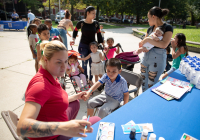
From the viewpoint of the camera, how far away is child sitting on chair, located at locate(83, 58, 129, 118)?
2.42 m

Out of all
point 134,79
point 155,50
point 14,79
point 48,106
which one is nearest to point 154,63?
point 155,50

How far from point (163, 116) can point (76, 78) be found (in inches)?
97.0

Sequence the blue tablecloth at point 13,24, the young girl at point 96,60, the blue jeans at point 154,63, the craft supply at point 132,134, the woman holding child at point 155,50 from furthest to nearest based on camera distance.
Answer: the blue tablecloth at point 13,24
the young girl at point 96,60
the blue jeans at point 154,63
the woman holding child at point 155,50
the craft supply at point 132,134

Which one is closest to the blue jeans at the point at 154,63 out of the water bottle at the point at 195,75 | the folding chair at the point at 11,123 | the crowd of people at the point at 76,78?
the crowd of people at the point at 76,78

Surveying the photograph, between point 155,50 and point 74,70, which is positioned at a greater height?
point 155,50

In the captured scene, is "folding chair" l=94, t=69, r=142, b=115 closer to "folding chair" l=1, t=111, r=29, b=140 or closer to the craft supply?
the craft supply

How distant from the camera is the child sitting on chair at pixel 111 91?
2421mm

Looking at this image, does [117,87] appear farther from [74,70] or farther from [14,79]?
[14,79]

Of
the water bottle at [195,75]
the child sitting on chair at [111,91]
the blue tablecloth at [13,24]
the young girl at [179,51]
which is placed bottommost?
the child sitting on chair at [111,91]

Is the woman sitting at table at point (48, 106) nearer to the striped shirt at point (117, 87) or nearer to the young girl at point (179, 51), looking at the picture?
the striped shirt at point (117, 87)

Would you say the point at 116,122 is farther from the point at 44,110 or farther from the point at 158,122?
the point at 44,110

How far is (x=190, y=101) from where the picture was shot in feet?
6.48

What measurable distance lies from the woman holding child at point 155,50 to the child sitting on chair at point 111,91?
→ 772mm

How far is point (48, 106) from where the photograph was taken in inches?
53.2
